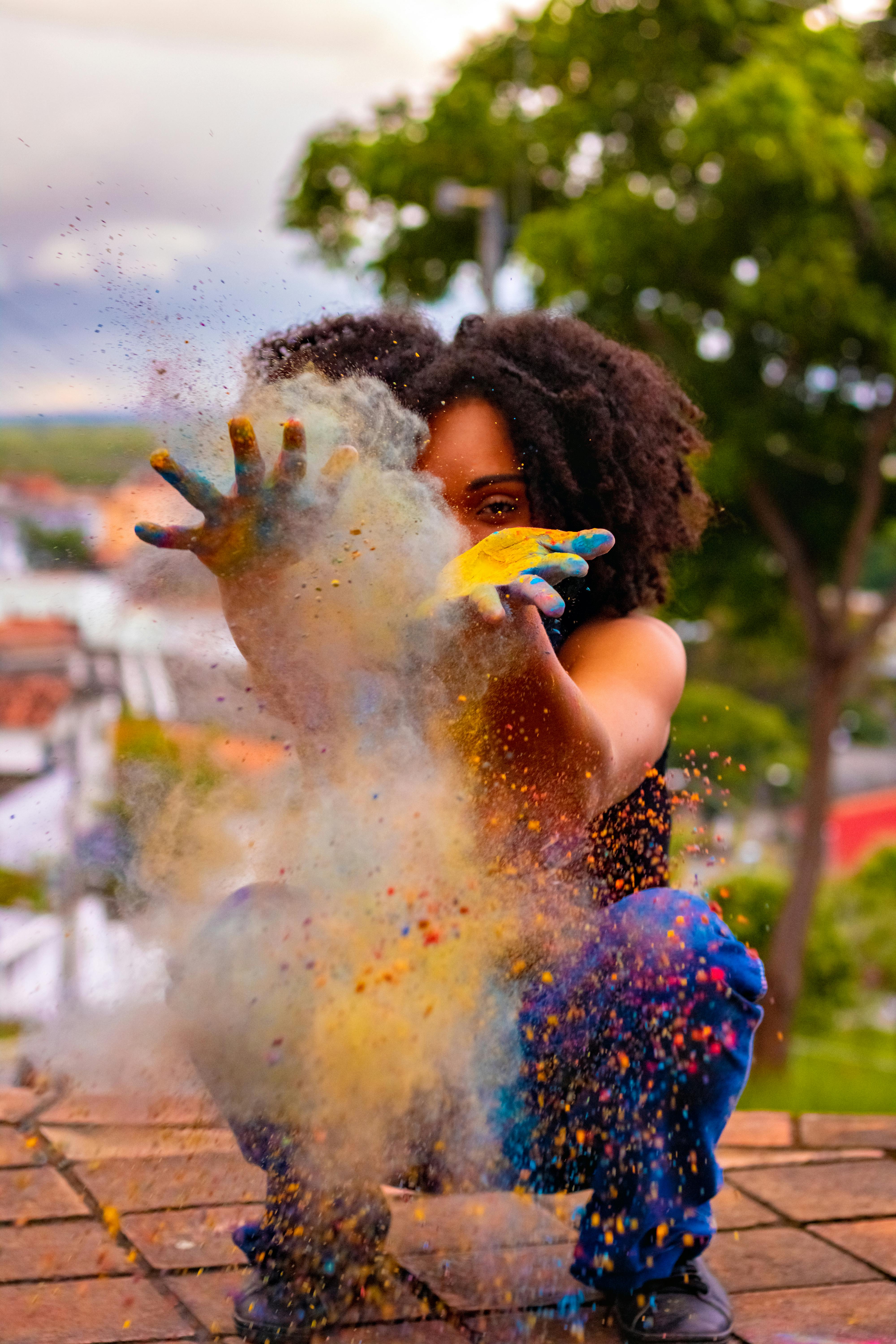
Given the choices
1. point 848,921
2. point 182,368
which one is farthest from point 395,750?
point 848,921

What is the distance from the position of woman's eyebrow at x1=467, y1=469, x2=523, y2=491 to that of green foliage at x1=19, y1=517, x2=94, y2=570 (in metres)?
0.41

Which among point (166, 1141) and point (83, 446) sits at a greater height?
point (83, 446)

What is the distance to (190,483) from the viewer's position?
1.29 m

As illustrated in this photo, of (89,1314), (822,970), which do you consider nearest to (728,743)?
(89,1314)

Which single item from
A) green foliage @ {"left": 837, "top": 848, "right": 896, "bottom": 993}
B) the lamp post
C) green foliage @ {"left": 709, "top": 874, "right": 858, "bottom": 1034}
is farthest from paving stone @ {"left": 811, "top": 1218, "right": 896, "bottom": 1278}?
green foliage @ {"left": 837, "top": 848, "right": 896, "bottom": 993}

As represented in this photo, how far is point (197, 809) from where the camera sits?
135 cm

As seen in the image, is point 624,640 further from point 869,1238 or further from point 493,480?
point 869,1238

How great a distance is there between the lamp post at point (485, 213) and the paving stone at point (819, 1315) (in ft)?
15.9

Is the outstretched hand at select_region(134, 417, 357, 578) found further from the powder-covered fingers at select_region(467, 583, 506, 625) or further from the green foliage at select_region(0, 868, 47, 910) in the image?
the green foliage at select_region(0, 868, 47, 910)

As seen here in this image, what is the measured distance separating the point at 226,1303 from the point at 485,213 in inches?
219

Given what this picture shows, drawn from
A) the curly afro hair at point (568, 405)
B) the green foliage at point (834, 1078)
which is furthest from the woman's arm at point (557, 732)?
the green foliage at point (834, 1078)

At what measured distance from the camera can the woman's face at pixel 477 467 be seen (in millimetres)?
1461

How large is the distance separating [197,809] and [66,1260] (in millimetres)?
735

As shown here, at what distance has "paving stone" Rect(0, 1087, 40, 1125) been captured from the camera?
218 centimetres
